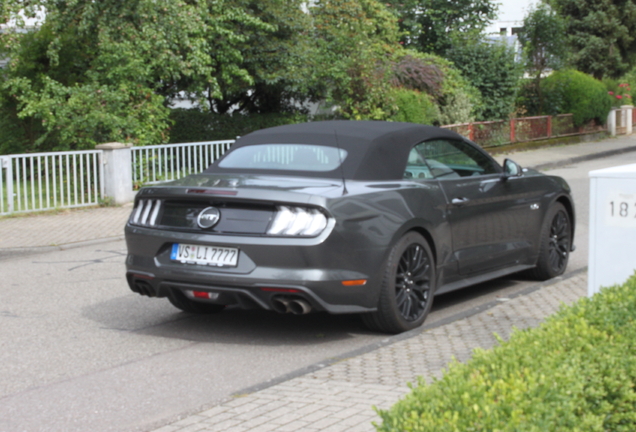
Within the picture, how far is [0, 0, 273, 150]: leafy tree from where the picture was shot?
53.2ft

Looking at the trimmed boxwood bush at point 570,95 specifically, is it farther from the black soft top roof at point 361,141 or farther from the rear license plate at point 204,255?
the rear license plate at point 204,255

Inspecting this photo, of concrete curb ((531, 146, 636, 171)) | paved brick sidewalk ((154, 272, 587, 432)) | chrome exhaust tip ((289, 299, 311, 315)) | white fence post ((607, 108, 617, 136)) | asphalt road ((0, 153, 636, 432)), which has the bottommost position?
asphalt road ((0, 153, 636, 432))

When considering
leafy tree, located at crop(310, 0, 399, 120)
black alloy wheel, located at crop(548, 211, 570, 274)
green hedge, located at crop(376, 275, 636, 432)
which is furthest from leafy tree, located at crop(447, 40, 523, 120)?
green hedge, located at crop(376, 275, 636, 432)

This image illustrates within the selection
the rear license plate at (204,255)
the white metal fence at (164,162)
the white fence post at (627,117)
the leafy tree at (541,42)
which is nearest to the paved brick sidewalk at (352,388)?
the rear license plate at (204,255)

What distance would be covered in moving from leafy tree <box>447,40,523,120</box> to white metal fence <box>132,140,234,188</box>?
1313 centimetres

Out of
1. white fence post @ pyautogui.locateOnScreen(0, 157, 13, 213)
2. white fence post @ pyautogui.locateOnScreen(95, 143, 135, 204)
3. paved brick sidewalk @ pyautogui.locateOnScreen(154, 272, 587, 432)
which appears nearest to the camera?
paved brick sidewalk @ pyautogui.locateOnScreen(154, 272, 587, 432)

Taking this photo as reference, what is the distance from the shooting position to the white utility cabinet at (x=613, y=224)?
4980 millimetres

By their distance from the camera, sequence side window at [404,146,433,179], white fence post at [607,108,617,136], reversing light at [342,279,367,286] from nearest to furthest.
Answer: reversing light at [342,279,367,286]
side window at [404,146,433,179]
white fence post at [607,108,617,136]

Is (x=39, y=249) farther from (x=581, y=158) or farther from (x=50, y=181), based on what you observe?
(x=581, y=158)

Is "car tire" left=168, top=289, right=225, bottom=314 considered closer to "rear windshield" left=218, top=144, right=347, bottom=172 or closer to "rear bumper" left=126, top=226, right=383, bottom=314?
"rear bumper" left=126, top=226, right=383, bottom=314

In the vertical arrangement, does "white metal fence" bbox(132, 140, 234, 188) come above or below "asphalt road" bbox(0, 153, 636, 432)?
above

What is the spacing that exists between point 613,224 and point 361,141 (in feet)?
7.06

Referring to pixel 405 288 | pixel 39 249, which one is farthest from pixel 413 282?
pixel 39 249

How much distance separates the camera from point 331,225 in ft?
18.7
